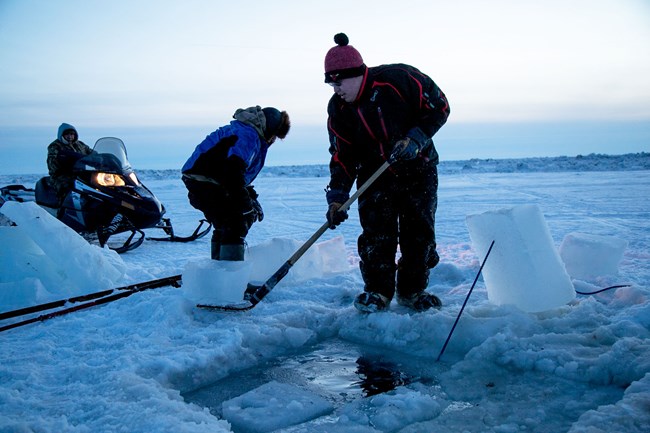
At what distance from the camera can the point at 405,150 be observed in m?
3.31

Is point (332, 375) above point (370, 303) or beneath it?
beneath

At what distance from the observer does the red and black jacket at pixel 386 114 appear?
3.49 meters

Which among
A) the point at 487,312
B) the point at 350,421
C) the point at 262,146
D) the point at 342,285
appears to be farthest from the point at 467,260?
the point at 350,421

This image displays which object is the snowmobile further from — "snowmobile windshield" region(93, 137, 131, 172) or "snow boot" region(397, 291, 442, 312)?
"snow boot" region(397, 291, 442, 312)

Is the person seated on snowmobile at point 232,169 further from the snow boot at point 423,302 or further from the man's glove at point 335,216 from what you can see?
the snow boot at point 423,302

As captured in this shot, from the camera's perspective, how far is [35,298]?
12.6ft

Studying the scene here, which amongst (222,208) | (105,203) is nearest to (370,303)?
(222,208)

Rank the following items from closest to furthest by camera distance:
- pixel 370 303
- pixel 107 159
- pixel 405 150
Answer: pixel 405 150 → pixel 370 303 → pixel 107 159

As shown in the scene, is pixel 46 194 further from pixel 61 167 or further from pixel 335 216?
pixel 335 216

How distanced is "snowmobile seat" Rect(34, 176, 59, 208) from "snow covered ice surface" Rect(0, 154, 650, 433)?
3.18 meters

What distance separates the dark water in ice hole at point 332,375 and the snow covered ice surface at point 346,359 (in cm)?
2

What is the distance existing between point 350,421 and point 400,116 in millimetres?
2086

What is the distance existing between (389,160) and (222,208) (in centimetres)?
150

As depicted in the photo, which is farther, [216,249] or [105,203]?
[105,203]
